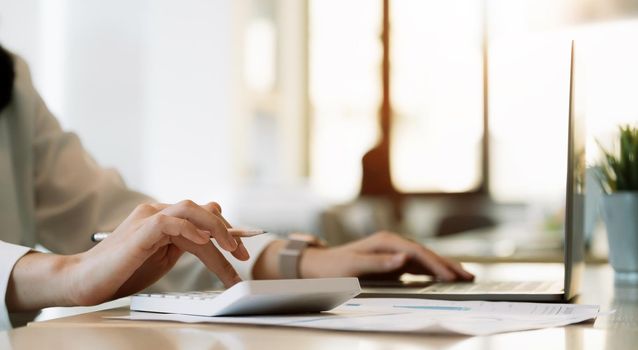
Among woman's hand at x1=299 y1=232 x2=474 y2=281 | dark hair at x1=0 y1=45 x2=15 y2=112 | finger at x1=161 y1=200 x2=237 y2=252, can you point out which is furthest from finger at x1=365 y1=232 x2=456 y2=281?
dark hair at x1=0 y1=45 x2=15 y2=112

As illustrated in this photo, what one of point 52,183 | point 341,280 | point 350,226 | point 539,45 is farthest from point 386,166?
point 341,280

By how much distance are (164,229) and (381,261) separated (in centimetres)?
39

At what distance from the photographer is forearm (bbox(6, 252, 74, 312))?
2.72ft

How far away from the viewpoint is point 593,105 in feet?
8.40

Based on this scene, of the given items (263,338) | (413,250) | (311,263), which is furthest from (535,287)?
(263,338)

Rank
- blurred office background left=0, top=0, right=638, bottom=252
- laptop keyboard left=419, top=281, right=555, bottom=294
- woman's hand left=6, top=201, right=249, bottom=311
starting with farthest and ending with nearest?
blurred office background left=0, top=0, right=638, bottom=252 < laptop keyboard left=419, top=281, right=555, bottom=294 < woman's hand left=6, top=201, right=249, bottom=311

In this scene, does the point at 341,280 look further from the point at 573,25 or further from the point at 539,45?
the point at 539,45

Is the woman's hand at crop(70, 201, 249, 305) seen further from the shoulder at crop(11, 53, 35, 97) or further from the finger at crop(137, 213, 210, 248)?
the shoulder at crop(11, 53, 35, 97)

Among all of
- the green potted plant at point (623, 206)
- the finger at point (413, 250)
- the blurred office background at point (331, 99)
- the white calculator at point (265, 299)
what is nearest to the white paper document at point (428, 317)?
the white calculator at point (265, 299)

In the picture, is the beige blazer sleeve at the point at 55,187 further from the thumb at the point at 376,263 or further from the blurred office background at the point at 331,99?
the blurred office background at the point at 331,99

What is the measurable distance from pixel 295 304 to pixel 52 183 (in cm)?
80

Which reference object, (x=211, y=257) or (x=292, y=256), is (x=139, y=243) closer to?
(x=211, y=257)

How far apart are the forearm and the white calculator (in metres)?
0.11

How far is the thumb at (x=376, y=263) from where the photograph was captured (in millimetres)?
1072
